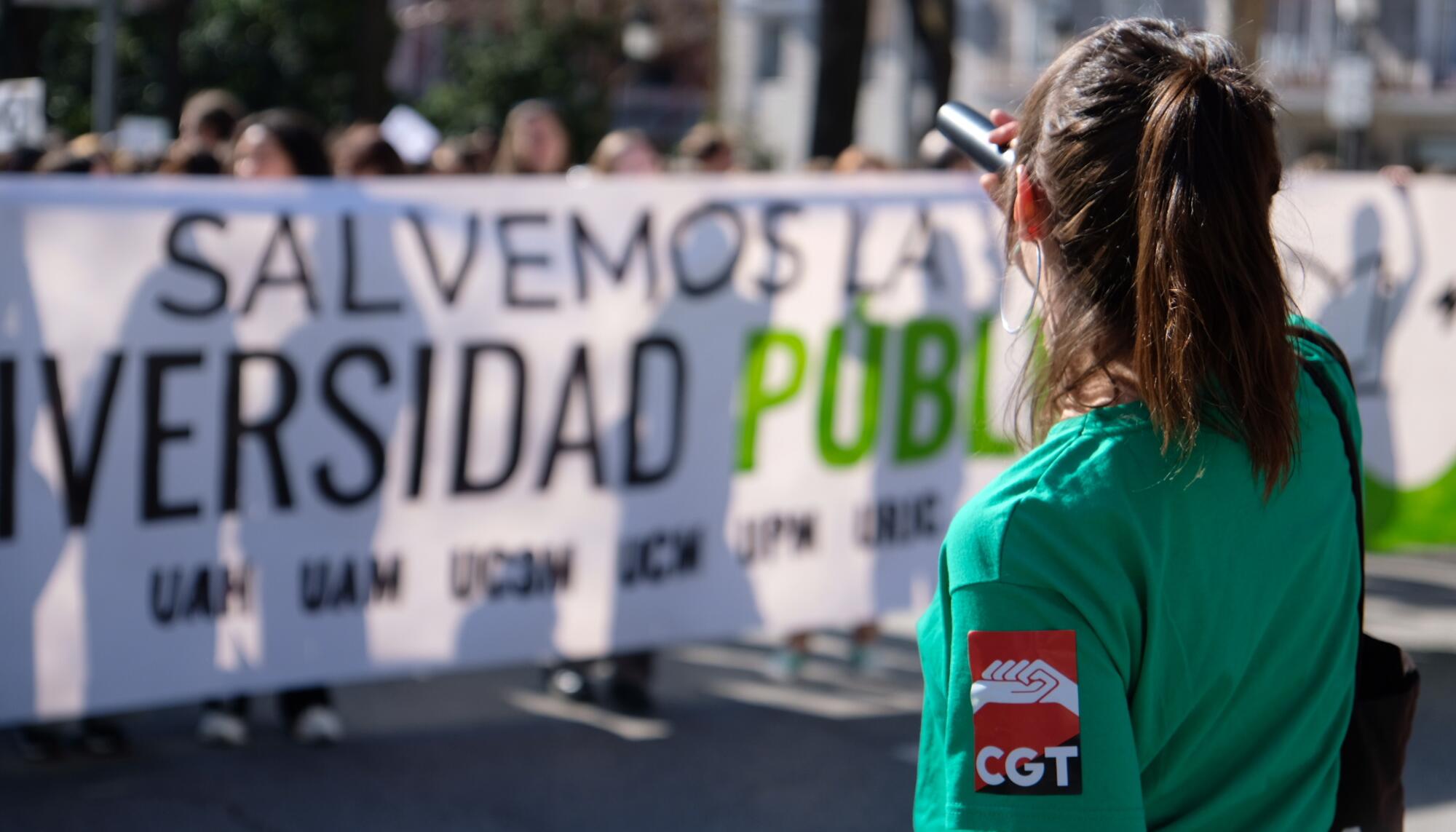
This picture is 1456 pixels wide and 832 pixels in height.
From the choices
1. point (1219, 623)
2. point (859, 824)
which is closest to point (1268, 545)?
point (1219, 623)

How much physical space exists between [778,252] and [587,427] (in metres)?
0.87

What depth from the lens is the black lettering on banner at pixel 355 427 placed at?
14.8 ft

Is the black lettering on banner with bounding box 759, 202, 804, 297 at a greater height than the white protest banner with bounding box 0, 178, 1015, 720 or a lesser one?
greater

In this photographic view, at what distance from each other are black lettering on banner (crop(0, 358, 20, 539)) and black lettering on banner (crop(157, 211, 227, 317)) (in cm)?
42

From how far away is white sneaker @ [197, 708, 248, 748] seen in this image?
4.83m

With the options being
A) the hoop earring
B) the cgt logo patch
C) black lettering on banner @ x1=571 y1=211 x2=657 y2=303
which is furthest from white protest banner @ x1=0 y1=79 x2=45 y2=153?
the cgt logo patch

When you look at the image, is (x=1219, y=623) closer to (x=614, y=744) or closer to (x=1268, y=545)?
(x=1268, y=545)

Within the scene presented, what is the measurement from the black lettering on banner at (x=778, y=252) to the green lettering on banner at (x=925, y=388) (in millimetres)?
471

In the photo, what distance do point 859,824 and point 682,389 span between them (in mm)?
1470

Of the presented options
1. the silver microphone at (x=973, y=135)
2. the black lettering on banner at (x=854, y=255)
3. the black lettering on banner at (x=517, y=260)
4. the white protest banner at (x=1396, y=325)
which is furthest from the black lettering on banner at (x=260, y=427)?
the white protest banner at (x=1396, y=325)

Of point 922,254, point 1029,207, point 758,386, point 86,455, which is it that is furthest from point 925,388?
point 1029,207

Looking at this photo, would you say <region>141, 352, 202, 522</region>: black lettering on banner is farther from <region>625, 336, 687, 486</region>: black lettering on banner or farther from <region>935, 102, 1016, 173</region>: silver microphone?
<region>935, 102, 1016, 173</region>: silver microphone

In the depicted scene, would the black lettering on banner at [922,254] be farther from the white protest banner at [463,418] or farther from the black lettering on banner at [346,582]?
the black lettering on banner at [346,582]

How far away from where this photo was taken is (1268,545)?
1.34 metres
